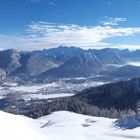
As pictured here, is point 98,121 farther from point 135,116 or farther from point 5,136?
point 5,136

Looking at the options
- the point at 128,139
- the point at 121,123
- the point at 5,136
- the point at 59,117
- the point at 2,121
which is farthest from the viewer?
the point at 59,117

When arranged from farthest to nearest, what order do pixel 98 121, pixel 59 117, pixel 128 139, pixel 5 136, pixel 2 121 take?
pixel 59 117, pixel 98 121, pixel 2 121, pixel 128 139, pixel 5 136

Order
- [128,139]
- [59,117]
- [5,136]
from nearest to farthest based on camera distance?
[5,136] → [128,139] → [59,117]

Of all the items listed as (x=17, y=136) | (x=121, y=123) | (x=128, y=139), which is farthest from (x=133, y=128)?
(x=17, y=136)

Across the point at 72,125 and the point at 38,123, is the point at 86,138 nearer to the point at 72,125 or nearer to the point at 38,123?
the point at 72,125

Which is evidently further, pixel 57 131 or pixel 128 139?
pixel 57 131

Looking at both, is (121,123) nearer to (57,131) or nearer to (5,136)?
(57,131)

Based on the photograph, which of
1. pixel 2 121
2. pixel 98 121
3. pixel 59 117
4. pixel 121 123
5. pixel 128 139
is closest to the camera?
pixel 128 139

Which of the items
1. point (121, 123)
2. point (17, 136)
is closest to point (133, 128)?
point (121, 123)

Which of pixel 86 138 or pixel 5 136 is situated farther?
pixel 86 138
